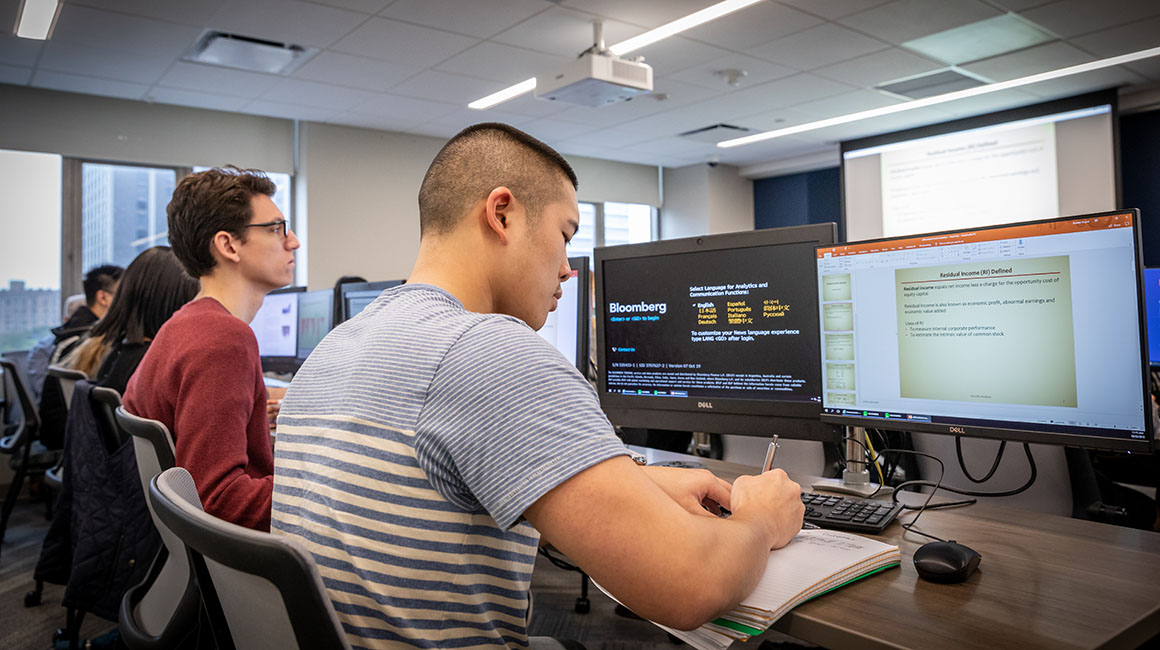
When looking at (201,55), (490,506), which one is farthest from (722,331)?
(201,55)

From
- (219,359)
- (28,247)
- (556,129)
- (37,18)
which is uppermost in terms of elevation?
(556,129)

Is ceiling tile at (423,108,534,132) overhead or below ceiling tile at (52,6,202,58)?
overhead

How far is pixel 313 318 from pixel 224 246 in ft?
4.69

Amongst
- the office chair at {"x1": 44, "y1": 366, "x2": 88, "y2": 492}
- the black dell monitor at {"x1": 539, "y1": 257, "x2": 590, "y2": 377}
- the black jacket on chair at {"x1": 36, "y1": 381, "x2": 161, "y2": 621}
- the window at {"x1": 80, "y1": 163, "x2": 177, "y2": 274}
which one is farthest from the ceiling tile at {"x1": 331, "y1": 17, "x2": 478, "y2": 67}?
the black jacket on chair at {"x1": 36, "y1": 381, "x2": 161, "y2": 621}

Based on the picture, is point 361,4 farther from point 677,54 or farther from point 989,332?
point 989,332

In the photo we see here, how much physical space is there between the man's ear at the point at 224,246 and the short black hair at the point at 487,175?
3.39 ft

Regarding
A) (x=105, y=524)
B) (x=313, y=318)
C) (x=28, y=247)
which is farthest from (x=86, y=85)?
(x=105, y=524)

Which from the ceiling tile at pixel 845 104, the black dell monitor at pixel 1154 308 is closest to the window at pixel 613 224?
the ceiling tile at pixel 845 104

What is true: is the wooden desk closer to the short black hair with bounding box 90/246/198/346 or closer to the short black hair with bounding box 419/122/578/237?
the short black hair with bounding box 419/122/578/237

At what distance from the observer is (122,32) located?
440 centimetres

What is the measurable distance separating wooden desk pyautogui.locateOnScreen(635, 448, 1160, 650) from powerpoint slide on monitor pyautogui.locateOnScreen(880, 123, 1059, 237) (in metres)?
5.80

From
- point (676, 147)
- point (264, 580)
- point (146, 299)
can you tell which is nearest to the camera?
point (264, 580)

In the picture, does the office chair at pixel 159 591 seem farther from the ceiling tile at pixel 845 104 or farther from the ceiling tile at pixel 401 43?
the ceiling tile at pixel 845 104

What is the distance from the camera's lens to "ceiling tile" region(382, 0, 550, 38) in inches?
160
